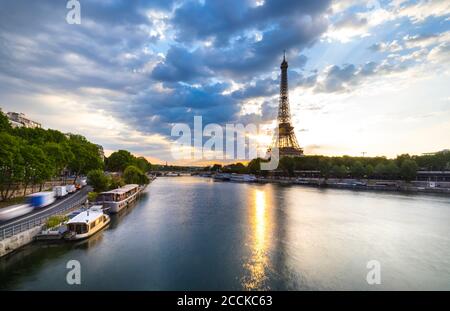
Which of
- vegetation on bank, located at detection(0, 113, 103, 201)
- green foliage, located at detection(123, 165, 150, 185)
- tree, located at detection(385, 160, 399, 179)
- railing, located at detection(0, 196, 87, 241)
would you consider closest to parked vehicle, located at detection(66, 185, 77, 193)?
vegetation on bank, located at detection(0, 113, 103, 201)

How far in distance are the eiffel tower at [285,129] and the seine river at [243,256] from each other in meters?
105

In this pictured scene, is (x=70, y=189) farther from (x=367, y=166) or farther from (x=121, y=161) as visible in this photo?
(x=367, y=166)

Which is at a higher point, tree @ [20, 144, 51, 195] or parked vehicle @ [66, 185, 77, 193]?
tree @ [20, 144, 51, 195]

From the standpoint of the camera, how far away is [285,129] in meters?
142

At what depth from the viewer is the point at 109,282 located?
1625 centimetres

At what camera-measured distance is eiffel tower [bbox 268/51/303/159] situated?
140000mm

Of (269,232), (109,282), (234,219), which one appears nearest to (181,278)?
(109,282)

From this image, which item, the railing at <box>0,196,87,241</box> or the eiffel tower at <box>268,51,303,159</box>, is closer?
the railing at <box>0,196,87,241</box>

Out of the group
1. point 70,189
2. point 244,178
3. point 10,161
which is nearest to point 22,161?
point 10,161

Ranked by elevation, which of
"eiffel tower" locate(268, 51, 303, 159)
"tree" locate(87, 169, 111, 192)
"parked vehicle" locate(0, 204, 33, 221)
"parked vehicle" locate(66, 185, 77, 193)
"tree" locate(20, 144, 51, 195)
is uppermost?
"eiffel tower" locate(268, 51, 303, 159)

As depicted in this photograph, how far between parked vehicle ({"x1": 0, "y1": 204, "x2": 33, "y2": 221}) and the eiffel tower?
119678mm

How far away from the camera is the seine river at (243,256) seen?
16756 mm

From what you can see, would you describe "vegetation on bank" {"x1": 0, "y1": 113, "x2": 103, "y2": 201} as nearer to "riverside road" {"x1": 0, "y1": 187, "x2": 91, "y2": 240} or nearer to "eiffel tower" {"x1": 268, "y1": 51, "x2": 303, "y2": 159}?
"riverside road" {"x1": 0, "y1": 187, "x2": 91, "y2": 240}

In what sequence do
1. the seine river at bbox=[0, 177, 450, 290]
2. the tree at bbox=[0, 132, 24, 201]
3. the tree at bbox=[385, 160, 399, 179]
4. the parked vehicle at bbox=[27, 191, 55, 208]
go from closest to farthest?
the seine river at bbox=[0, 177, 450, 290] → the tree at bbox=[0, 132, 24, 201] → the parked vehicle at bbox=[27, 191, 55, 208] → the tree at bbox=[385, 160, 399, 179]
